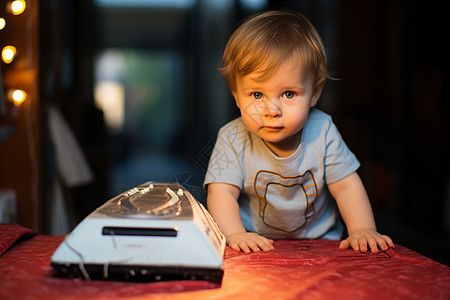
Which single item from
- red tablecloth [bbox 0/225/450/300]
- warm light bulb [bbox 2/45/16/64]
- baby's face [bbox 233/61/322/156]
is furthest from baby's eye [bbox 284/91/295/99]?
warm light bulb [bbox 2/45/16/64]

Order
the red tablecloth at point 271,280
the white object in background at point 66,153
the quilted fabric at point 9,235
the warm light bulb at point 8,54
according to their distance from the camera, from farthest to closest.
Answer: the white object in background at point 66,153 < the warm light bulb at point 8,54 < the quilted fabric at point 9,235 < the red tablecloth at point 271,280

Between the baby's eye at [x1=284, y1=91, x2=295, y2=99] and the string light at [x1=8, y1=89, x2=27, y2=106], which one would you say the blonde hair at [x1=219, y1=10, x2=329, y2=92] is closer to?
the baby's eye at [x1=284, y1=91, x2=295, y2=99]

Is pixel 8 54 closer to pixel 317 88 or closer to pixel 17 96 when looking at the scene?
pixel 17 96

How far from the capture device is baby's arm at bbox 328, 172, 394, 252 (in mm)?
738

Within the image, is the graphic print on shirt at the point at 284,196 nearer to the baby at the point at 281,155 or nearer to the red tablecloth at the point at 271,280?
→ the baby at the point at 281,155

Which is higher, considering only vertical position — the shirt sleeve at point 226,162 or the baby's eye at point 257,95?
the baby's eye at point 257,95

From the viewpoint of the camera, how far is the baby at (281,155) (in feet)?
2.44

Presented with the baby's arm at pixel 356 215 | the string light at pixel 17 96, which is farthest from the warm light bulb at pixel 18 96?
the baby's arm at pixel 356 215

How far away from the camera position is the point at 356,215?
0.83 metres

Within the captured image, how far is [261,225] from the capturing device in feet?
3.00

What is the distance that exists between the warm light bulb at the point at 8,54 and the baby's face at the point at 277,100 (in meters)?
0.79

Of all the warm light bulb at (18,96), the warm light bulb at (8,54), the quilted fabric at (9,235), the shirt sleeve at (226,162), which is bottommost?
the quilted fabric at (9,235)

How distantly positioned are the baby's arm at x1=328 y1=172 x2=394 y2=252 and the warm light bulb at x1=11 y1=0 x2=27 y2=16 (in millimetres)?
1019

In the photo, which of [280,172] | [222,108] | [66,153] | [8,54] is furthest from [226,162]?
[222,108]
